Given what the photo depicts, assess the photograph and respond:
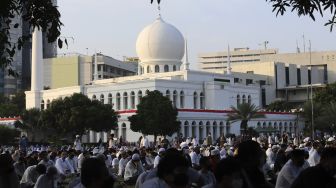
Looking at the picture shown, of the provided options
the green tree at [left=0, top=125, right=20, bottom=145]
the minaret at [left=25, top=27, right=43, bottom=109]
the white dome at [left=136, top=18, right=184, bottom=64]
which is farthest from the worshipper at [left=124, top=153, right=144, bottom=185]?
the minaret at [left=25, top=27, right=43, bottom=109]

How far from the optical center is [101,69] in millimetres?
109938

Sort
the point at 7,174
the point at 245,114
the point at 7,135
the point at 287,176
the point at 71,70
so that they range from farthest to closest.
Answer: the point at 71,70 → the point at 7,135 → the point at 245,114 → the point at 7,174 → the point at 287,176

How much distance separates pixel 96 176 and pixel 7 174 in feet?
10.6

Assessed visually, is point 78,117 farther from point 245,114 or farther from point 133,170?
point 133,170

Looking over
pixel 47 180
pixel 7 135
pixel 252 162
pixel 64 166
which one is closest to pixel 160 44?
pixel 7 135

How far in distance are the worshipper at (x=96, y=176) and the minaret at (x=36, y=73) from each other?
2795 inches

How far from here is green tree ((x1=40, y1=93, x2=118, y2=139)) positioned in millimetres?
57594

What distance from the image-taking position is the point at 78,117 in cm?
5756

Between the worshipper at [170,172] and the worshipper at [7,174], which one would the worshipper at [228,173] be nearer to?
the worshipper at [170,172]

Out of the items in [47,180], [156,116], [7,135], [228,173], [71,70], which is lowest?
[7,135]

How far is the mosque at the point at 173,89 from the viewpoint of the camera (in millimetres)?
68625

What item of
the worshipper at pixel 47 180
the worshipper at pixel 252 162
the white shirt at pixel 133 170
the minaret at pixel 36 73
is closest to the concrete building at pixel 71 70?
the minaret at pixel 36 73

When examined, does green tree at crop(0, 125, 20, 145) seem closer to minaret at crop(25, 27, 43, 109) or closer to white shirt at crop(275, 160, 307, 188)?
minaret at crop(25, 27, 43, 109)

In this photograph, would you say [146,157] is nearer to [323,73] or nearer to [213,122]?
[213,122]
